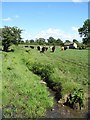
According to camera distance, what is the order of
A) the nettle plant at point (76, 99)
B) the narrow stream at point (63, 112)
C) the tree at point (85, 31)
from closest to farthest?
the narrow stream at point (63, 112), the nettle plant at point (76, 99), the tree at point (85, 31)

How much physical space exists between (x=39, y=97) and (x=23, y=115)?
10.4ft

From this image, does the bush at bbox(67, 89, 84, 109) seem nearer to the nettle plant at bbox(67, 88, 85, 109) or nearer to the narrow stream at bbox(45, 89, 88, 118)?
the nettle plant at bbox(67, 88, 85, 109)

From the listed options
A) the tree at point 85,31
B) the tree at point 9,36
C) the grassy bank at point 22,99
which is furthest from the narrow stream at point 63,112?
the tree at point 85,31

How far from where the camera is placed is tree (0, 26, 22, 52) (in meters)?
69.6

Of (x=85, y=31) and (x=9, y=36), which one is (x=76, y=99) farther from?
(x=85, y=31)

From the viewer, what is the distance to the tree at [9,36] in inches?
2738

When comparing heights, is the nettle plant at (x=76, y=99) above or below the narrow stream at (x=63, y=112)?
above

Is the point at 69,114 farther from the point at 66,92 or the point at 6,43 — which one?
the point at 6,43

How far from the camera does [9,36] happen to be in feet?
227

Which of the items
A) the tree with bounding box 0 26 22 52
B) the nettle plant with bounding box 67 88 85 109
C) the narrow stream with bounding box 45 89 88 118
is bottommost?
the narrow stream with bounding box 45 89 88 118

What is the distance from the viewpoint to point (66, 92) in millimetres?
19094

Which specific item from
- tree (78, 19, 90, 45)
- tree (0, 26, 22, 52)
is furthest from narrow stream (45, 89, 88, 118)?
tree (78, 19, 90, 45)

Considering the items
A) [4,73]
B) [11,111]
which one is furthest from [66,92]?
[4,73]

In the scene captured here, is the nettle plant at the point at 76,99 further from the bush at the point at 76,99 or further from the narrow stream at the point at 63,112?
the narrow stream at the point at 63,112
